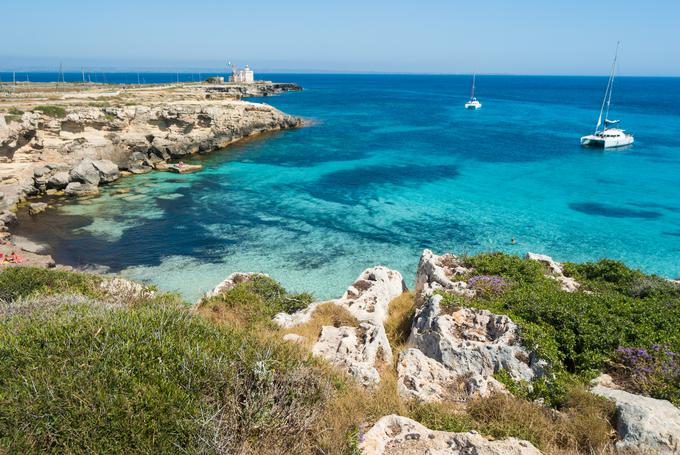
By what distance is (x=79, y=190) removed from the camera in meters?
33.9

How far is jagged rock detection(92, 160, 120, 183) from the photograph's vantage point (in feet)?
121

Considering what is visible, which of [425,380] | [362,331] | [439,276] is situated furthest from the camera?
[439,276]

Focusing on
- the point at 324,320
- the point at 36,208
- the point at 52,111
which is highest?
the point at 52,111

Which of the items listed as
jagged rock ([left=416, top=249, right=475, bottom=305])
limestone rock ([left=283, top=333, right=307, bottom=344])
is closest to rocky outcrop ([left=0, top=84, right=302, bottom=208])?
jagged rock ([left=416, top=249, right=475, bottom=305])

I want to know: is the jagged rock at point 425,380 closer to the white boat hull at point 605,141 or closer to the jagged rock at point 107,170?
the jagged rock at point 107,170

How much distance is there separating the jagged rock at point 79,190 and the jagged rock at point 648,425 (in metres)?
37.0

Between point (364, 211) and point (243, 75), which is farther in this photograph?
point (243, 75)

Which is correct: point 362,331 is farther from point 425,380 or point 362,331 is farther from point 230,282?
point 230,282

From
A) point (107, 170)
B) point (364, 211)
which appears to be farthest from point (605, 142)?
point (107, 170)

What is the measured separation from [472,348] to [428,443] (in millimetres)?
3707

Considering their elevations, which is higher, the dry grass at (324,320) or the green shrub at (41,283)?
the dry grass at (324,320)

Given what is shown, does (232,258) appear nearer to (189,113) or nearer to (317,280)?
(317,280)

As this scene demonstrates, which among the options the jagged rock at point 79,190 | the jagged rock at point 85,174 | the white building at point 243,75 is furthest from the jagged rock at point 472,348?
the white building at point 243,75

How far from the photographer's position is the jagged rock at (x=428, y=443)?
5809 mm
